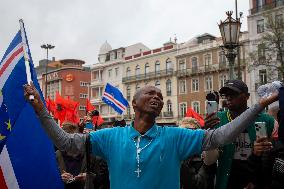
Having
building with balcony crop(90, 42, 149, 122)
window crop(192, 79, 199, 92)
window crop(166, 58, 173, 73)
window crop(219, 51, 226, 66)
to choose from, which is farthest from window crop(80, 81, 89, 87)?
window crop(219, 51, 226, 66)

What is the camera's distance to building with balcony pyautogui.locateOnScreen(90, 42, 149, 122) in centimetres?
5928

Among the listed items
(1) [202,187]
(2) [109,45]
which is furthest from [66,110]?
(2) [109,45]

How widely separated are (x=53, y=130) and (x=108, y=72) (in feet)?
193

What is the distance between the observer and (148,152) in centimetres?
284

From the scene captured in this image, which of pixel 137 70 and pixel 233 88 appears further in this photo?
pixel 137 70

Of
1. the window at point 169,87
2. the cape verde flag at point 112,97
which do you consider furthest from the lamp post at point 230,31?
the window at point 169,87

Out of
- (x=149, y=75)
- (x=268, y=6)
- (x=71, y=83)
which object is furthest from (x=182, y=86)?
(x=71, y=83)

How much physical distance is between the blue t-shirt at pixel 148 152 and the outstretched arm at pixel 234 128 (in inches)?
2.7

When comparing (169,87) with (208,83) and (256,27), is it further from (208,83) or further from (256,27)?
(256,27)

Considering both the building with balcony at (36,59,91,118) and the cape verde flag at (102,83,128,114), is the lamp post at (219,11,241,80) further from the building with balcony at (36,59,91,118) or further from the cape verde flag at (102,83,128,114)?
the building with balcony at (36,59,91,118)

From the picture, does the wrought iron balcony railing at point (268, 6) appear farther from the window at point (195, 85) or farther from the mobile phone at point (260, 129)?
the mobile phone at point (260, 129)

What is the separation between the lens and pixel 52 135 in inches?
111

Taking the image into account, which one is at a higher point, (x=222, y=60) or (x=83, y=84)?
(x=222, y=60)

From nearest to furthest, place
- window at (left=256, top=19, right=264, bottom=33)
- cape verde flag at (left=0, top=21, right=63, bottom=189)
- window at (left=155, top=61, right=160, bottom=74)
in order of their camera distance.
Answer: cape verde flag at (left=0, top=21, right=63, bottom=189)
window at (left=256, top=19, right=264, bottom=33)
window at (left=155, top=61, right=160, bottom=74)
